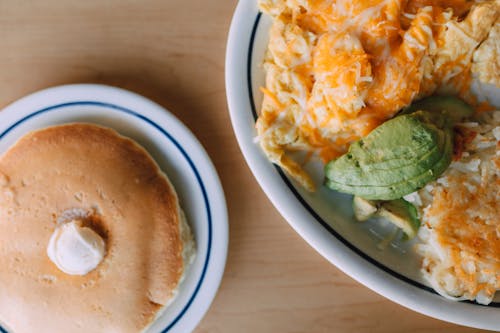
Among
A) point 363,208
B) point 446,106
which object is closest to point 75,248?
point 363,208

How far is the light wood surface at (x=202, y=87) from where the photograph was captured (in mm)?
1312

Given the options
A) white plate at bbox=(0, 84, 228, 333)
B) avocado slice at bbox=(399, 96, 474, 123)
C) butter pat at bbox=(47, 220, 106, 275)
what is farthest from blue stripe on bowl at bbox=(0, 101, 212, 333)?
avocado slice at bbox=(399, 96, 474, 123)

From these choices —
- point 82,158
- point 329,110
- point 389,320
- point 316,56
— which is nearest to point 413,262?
point 389,320

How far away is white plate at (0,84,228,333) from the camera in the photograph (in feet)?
4.07

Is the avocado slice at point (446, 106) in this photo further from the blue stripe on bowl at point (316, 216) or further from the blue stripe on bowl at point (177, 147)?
the blue stripe on bowl at point (177, 147)

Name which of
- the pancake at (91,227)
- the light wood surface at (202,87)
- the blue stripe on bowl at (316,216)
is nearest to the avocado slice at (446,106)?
the blue stripe on bowl at (316,216)

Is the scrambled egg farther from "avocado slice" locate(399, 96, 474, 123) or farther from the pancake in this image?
the pancake

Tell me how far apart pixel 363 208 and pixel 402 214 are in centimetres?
11

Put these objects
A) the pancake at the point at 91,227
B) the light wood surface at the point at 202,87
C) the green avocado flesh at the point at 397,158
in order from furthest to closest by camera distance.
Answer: the light wood surface at the point at 202,87
the pancake at the point at 91,227
the green avocado flesh at the point at 397,158

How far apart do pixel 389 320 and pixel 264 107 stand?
2.26 ft

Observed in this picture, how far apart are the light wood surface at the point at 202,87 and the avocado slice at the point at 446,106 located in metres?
0.47

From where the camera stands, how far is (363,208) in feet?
3.89

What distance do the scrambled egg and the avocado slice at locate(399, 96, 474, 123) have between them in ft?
0.08

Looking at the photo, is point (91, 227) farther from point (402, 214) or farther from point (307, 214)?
point (402, 214)
